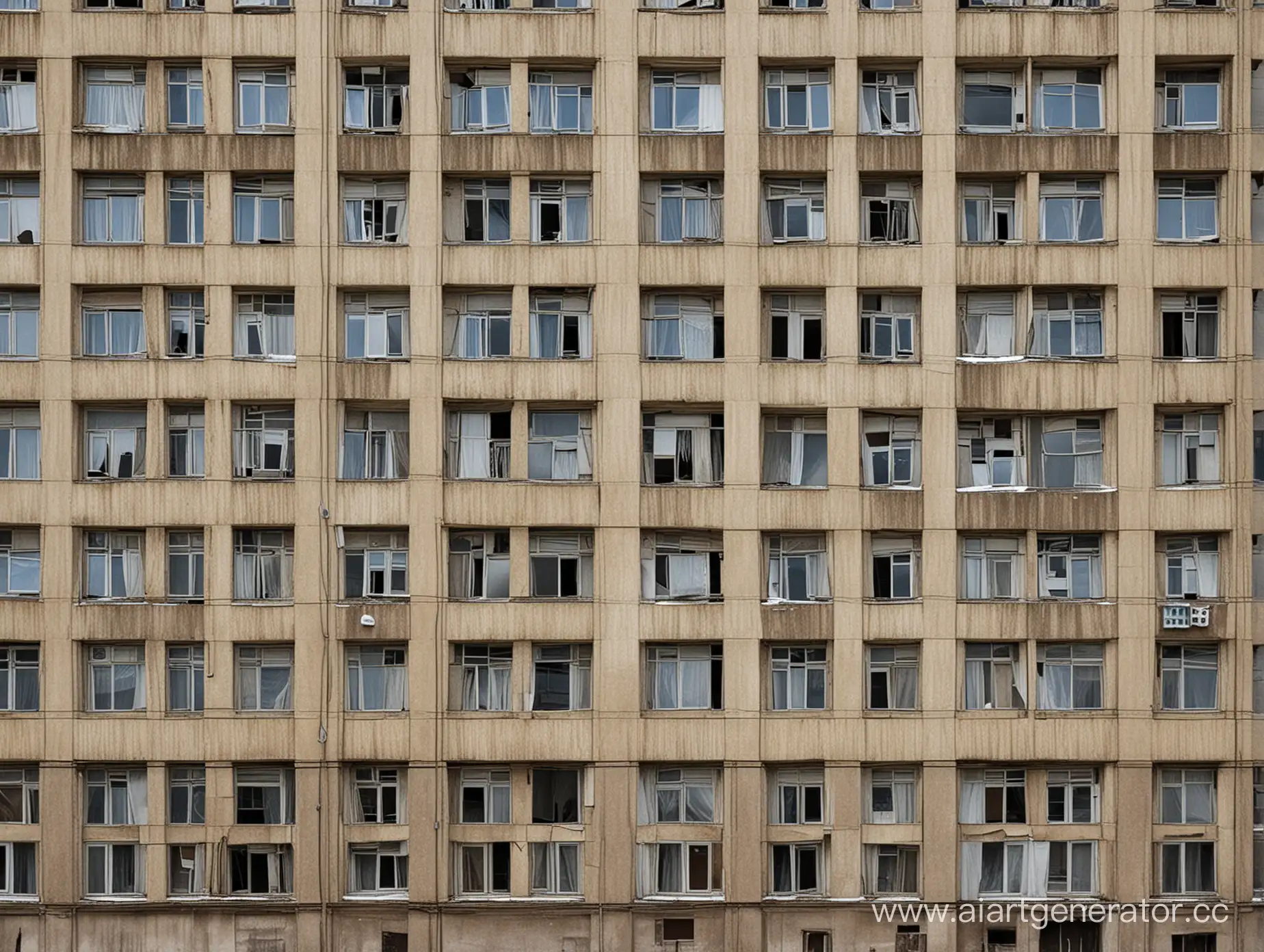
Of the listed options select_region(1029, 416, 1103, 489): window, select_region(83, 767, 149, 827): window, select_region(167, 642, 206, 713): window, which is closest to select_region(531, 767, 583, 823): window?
select_region(167, 642, 206, 713): window

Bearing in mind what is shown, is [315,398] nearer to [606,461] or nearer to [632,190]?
[606,461]

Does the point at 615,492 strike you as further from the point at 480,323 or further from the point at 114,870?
the point at 114,870

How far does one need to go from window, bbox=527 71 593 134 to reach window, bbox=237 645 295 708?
11.8 meters

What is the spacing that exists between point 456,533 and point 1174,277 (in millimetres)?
15288

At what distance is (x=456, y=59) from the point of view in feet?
86.9

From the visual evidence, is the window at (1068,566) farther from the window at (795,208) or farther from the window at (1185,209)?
the window at (795,208)

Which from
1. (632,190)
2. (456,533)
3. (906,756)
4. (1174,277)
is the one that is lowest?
(906,756)

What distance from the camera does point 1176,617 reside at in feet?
85.8

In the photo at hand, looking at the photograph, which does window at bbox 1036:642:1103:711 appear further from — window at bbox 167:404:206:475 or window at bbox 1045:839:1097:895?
window at bbox 167:404:206:475

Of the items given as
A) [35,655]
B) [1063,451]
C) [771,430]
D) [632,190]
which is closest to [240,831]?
[35,655]

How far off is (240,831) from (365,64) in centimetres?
1556

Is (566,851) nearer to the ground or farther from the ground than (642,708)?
nearer to the ground

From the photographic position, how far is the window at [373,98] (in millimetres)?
26781

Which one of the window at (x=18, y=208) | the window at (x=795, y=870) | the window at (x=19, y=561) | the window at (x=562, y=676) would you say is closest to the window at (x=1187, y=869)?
the window at (x=795, y=870)
